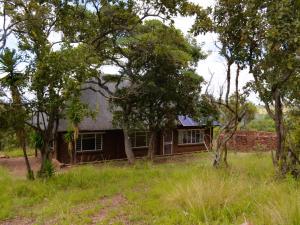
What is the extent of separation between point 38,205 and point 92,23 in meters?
7.01

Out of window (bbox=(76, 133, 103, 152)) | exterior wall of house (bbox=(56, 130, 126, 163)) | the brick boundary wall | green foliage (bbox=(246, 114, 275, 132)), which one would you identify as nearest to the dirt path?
exterior wall of house (bbox=(56, 130, 126, 163))

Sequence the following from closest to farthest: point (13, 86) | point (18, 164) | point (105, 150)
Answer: point (13, 86), point (18, 164), point (105, 150)

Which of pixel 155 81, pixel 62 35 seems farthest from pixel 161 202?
pixel 155 81

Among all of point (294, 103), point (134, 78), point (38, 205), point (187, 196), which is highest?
point (134, 78)

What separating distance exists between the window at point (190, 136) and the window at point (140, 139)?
11.0 ft

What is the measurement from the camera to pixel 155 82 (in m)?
20.2

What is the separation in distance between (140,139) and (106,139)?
9.96 ft

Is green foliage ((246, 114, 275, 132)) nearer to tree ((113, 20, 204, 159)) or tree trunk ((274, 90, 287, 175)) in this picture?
tree ((113, 20, 204, 159))

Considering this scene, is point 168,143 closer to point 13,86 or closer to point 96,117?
point 96,117

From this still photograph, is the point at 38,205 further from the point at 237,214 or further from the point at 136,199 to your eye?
the point at 237,214

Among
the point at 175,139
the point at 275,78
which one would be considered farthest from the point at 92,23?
the point at 175,139

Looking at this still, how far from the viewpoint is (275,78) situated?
27.2 feet

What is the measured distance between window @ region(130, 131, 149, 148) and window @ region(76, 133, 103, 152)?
2.68 metres

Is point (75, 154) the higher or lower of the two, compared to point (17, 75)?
lower
